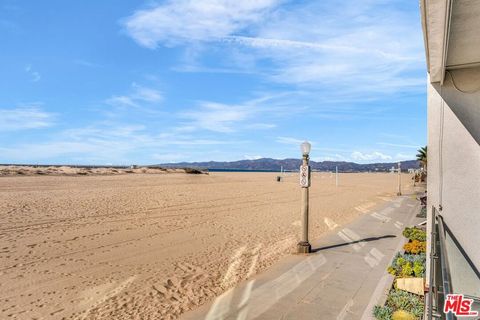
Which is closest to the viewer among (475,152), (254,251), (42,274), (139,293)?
(475,152)

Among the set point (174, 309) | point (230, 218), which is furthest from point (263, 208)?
point (174, 309)

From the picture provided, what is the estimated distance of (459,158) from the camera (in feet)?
15.0

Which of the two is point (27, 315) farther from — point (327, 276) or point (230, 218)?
point (230, 218)

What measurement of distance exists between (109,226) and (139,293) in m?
6.80

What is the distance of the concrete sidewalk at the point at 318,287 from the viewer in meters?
5.01

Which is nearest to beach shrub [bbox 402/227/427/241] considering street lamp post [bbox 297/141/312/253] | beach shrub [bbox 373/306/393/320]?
street lamp post [bbox 297/141/312/253]

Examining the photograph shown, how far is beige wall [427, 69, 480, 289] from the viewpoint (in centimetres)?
445

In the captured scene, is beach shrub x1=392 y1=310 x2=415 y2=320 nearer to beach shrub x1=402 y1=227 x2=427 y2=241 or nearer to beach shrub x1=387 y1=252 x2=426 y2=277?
beach shrub x1=387 y1=252 x2=426 y2=277

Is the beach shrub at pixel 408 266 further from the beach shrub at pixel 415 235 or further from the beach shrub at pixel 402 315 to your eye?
the beach shrub at pixel 402 315

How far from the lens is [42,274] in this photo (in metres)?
7.06

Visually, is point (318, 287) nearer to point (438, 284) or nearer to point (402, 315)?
point (402, 315)

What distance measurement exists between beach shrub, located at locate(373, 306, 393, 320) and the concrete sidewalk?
0.09 metres

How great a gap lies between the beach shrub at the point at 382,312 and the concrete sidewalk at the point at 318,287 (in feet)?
0.29
